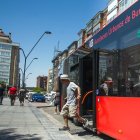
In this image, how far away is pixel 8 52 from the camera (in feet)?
571

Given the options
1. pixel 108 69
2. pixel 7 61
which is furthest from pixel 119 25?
pixel 7 61

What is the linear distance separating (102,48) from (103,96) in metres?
1.33

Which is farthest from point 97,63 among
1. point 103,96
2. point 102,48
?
point 103,96

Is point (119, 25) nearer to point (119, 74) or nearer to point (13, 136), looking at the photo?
point (119, 74)

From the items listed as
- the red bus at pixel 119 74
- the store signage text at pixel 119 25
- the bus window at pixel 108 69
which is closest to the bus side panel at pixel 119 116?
the red bus at pixel 119 74

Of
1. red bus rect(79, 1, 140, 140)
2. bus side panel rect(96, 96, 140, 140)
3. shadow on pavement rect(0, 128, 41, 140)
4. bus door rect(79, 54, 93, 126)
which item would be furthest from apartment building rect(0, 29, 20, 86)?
bus side panel rect(96, 96, 140, 140)

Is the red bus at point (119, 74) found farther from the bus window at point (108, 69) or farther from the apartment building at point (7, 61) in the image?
the apartment building at point (7, 61)

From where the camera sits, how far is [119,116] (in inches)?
322

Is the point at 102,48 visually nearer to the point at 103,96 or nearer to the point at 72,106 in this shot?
the point at 103,96

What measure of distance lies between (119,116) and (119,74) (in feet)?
3.08

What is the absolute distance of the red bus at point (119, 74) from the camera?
7398 mm

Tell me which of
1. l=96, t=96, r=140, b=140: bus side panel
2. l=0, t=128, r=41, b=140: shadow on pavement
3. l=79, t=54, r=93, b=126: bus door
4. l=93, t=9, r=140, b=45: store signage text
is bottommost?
l=0, t=128, r=41, b=140: shadow on pavement

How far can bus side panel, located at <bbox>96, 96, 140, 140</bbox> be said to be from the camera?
727cm

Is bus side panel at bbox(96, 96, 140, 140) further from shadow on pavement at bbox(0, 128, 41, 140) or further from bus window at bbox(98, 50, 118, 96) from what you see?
shadow on pavement at bbox(0, 128, 41, 140)
